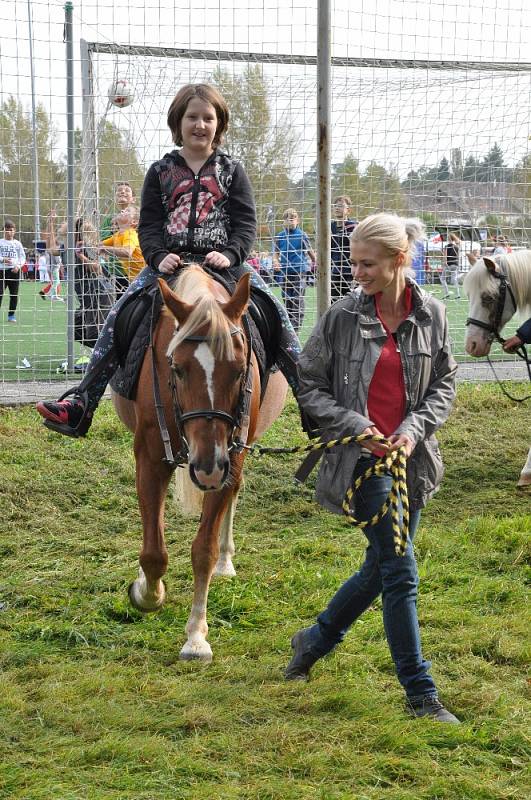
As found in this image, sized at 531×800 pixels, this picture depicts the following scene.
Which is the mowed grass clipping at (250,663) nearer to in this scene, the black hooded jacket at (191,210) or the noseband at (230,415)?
the noseband at (230,415)

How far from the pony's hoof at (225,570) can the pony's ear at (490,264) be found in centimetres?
333

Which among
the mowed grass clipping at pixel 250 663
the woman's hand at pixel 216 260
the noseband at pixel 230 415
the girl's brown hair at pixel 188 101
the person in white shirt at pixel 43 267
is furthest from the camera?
the person in white shirt at pixel 43 267

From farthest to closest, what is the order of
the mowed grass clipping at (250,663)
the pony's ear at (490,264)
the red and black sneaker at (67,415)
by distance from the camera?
the pony's ear at (490,264) → the red and black sneaker at (67,415) → the mowed grass clipping at (250,663)

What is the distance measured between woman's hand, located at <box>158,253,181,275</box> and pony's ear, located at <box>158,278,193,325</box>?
71 cm

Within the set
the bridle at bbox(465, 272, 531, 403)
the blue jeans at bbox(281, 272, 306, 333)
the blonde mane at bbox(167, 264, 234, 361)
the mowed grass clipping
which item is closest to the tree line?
the blue jeans at bbox(281, 272, 306, 333)

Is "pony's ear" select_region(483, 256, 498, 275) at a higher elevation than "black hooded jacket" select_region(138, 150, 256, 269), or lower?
lower

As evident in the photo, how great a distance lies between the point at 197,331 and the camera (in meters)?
3.92

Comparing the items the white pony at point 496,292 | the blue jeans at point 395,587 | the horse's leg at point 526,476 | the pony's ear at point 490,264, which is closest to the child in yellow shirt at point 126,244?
the white pony at point 496,292

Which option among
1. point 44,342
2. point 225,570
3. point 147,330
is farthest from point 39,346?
point 147,330

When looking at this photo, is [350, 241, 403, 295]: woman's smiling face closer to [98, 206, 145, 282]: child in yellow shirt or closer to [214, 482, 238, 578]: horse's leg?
[214, 482, 238, 578]: horse's leg

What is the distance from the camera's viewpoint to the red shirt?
3621mm

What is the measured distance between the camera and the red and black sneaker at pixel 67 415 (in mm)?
5301

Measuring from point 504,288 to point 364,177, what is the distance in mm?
3982

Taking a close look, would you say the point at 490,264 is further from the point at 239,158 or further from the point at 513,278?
the point at 239,158
